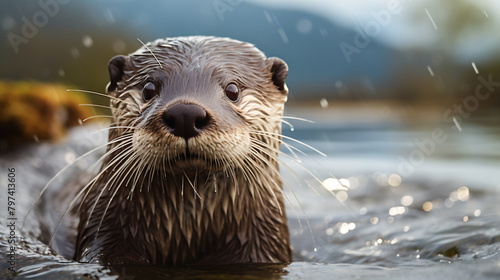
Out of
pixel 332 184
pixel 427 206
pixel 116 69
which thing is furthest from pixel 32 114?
pixel 427 206

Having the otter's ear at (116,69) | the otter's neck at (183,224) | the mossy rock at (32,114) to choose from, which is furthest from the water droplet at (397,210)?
the mossy rock at (32,114)

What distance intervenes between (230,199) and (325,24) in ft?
377

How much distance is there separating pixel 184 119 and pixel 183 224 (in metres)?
0.71

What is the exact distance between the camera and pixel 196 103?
2.20 m

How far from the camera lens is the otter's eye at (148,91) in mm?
2500

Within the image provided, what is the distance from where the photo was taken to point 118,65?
2762mm

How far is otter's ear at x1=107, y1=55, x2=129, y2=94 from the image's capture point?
2.74 metres

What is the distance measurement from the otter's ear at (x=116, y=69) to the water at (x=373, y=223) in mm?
827

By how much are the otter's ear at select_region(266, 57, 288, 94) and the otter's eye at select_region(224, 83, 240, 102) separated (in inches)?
13.9

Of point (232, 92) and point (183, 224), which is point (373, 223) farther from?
point (232, 92)

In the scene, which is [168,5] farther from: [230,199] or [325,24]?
[230,199]

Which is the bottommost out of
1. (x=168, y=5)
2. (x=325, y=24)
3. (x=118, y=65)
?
(x=118, y=65)

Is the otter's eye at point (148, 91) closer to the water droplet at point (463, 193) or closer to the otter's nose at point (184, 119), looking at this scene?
the otter's nose at point (184, 119)

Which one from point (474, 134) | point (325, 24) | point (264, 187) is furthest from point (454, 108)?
point (325, 24)
